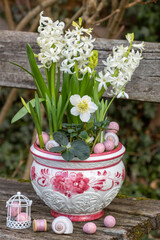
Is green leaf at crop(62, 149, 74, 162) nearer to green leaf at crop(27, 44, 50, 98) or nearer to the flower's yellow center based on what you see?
the flower's yellow center

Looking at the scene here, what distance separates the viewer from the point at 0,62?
169cm

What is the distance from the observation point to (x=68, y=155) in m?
1.09

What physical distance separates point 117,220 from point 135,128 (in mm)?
1801

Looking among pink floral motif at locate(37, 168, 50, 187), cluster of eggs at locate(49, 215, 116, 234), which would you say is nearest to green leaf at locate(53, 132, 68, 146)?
pink floral motif at locate(37, 168, 50, 187)

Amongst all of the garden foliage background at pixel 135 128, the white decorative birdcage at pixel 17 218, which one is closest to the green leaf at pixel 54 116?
the white decorative birdcage at pixel 17 218

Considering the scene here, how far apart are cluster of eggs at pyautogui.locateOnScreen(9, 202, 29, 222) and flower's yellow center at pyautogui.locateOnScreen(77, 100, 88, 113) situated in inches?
13.2

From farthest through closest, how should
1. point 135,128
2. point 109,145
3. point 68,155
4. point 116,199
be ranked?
point 135,128 < point 116,199 < point 109,145 < point 68,155

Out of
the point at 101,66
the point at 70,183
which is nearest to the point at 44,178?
the point at 70,183

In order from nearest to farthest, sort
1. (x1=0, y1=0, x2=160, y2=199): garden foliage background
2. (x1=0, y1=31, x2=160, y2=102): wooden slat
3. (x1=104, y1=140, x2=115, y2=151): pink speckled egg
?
(x1=104, y1=140, x2=115, y2=151): pink speckled egg
(x1=0, y1=31, x2=160, y2=102): wooden slat
(x1=0, y1=0, x2=160, y2=199): garden foliage background

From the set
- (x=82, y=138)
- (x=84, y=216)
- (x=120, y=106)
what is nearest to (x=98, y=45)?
(x=82, y=138)

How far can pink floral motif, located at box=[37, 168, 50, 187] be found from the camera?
3.84 feet

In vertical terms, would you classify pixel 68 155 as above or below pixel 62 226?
above

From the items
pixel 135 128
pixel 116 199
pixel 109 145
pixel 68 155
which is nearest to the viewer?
pixel 68 155

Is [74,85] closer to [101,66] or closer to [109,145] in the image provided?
[109,145]
